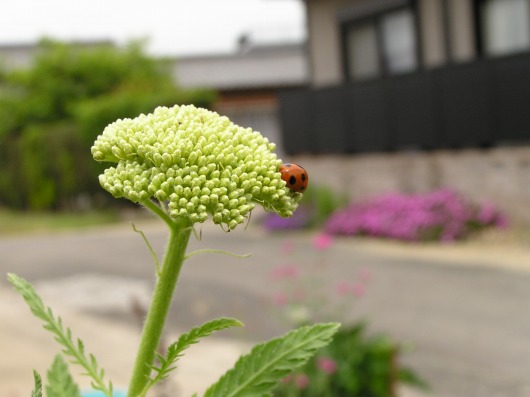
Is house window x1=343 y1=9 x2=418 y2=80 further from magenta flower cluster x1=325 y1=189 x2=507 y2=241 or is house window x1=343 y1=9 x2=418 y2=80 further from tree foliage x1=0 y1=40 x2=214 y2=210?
tree foliage x1=0 y1=40 x2=214 y2=210

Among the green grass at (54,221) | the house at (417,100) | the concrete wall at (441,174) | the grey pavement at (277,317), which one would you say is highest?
the house at (417,100)

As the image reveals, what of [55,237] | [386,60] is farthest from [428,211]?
[55,237]

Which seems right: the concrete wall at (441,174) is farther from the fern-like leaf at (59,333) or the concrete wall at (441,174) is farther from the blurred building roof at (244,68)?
the blurred building roof at (244,68)

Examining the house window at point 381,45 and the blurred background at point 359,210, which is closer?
the blurred background at point 359,210

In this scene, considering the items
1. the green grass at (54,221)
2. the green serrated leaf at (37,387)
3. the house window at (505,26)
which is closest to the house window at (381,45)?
the house window at (505,26)

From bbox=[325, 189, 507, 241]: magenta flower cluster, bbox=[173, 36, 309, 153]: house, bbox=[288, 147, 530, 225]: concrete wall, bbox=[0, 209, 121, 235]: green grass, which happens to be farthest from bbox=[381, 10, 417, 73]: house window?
bbox=[173, 36, 309, 153]: house
